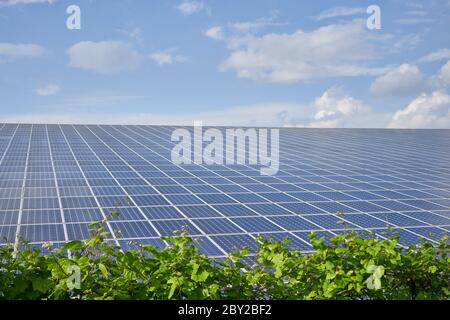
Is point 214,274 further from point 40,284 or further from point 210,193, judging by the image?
point 210,193

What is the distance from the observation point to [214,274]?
593cm

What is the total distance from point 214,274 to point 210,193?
41.9 feet

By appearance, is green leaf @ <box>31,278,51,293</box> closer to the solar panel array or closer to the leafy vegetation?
the leafy vegetation

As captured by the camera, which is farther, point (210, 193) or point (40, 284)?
point (210, 193)

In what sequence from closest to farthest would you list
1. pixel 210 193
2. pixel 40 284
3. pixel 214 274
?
pixel 40 284 < pixel 214 274 < pixel 210 193

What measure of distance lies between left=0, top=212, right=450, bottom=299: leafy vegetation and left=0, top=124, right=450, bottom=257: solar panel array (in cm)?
209

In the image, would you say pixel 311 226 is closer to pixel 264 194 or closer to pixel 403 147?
pixel 264 194

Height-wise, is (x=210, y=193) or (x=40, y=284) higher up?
(x=40, y=284)

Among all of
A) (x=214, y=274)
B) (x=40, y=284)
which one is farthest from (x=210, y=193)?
(x=40, y=284)

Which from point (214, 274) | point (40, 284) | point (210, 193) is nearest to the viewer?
point (40, 284)

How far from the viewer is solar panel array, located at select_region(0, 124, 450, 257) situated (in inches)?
561

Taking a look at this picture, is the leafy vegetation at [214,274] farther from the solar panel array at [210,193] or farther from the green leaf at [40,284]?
the solar panel array at [210,193]

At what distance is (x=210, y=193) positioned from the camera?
18.7 m

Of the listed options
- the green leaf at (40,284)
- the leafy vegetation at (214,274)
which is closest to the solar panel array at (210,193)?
the leafy vegetation at (214,274)
